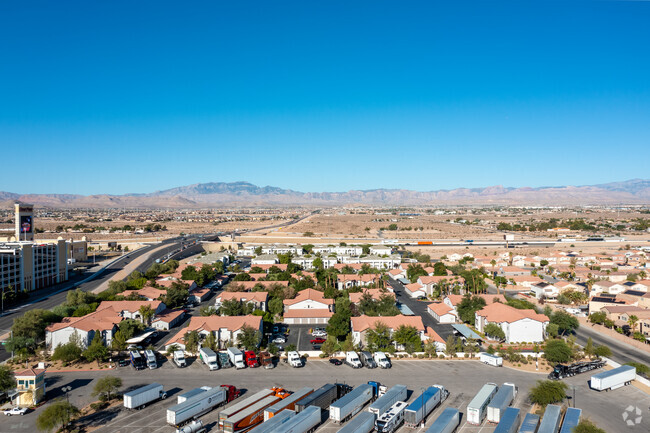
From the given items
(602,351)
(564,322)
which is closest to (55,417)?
(602,351)

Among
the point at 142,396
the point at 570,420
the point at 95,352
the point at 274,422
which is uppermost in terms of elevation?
the point at 570,420

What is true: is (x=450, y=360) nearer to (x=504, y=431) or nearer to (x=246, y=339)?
(x=504, y=431)

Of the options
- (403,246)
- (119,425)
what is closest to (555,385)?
(119,425)

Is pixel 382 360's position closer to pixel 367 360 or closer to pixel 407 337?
pixel 367 360

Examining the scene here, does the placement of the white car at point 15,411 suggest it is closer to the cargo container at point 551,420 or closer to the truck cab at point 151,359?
the truck cab at point 151,359

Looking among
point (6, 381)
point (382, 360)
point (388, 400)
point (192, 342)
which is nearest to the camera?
point (388, 400)

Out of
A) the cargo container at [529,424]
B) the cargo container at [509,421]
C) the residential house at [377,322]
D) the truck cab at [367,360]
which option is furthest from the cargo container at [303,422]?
the residential house at [377,322]
